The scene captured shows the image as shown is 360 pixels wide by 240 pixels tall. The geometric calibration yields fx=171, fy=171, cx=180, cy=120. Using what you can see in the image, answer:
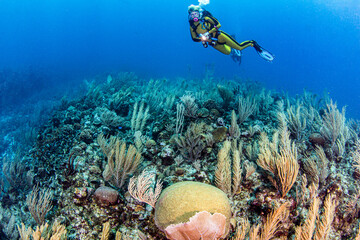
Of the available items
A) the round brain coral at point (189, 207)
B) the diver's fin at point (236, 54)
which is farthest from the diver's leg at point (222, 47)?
the round brain coral at point (189, 207)

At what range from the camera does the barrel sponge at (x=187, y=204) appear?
232cm

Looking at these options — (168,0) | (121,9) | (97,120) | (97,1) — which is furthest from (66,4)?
(97,120)

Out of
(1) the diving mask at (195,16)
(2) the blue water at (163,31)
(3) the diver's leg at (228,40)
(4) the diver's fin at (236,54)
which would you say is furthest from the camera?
(2) the blue water at (163,31)

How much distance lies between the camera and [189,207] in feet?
7.69

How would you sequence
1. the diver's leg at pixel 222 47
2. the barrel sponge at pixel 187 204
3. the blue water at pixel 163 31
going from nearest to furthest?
1. the barrel sponge at pixel 187 204
2. the diver's leg at pixel 222 47
3. the blue water at pixel 163 31

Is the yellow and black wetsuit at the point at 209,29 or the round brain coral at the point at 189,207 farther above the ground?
the yellow and black wetsuit at the point at 209,29

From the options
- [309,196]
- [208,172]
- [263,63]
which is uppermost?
[263,63]

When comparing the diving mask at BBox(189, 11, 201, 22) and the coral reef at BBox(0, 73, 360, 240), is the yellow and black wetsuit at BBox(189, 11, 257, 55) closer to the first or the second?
the diving mask at BBox(189, 11, 201, 22)

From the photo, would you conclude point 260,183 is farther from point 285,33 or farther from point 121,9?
point 121,9

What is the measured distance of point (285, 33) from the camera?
3310 inches

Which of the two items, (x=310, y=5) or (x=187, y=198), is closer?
(x=187, y=198)

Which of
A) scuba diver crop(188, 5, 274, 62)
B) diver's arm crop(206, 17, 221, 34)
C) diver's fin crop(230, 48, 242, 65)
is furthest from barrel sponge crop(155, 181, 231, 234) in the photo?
diver's fin crop(230, 48, 242, 65)

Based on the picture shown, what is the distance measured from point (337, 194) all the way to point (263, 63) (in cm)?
8572

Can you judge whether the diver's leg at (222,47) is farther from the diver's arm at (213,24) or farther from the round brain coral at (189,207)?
the round brain coral at (189,207)
